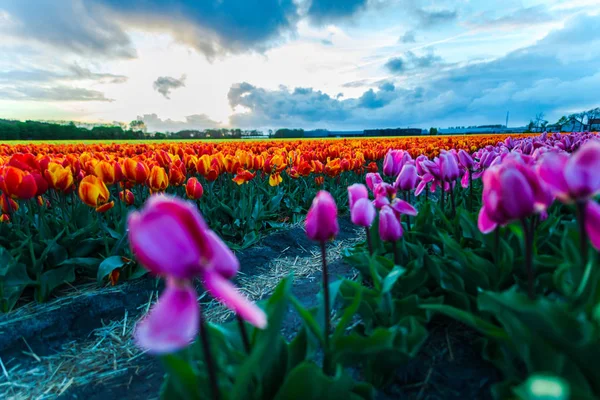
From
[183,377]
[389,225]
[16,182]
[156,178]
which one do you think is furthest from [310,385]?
[16,182]

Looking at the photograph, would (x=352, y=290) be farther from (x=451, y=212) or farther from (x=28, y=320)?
(x=28, y=320)

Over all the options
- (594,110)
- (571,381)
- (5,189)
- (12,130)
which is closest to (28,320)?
(5,189)

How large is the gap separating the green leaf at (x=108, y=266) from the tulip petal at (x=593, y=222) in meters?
3.12

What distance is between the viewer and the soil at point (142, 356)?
158cm

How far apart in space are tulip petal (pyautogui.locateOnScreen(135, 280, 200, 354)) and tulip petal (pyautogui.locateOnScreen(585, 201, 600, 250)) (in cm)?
97

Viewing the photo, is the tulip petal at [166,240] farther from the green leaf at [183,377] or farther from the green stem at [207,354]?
the green leaf at [183,377]

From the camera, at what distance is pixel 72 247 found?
334 centimetres

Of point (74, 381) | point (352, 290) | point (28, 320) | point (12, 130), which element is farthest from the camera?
point (12, 130)

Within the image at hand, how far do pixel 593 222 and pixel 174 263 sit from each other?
1019 millimetres

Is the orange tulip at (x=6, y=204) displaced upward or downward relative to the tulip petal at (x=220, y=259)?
downward

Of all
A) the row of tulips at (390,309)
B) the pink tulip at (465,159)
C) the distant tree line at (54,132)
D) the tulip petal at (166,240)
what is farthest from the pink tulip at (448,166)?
the distant tree line at (54,132)

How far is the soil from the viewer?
1.58m

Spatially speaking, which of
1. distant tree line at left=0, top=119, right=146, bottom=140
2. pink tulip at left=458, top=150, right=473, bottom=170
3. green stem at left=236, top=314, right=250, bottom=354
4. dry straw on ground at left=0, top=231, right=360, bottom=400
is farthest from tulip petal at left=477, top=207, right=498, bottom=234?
distant tree line at left=0, top=119, right=146, bottom=140

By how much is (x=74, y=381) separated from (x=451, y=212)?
3083 millimetres
